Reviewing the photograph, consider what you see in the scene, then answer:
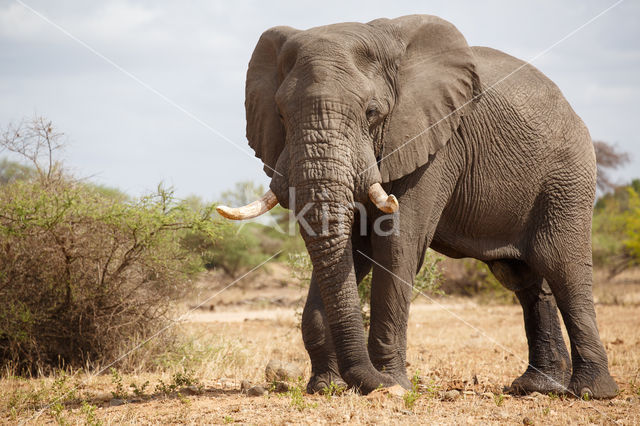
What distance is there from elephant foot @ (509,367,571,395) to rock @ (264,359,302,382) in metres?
2.08

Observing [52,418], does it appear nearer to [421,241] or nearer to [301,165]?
[301,165]

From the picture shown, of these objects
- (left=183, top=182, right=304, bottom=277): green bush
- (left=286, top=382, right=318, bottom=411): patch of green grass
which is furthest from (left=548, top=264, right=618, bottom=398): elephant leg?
(left=183, top=182, right=304, bottom=277): green bush

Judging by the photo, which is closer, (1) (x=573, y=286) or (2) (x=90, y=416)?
(2) (x=90, y=416)

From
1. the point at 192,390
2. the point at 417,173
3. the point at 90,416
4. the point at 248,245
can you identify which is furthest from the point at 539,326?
the point at 248,245

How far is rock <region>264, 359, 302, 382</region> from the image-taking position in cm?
682

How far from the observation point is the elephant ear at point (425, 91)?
5.66m

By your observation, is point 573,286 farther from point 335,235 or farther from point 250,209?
point 250,209

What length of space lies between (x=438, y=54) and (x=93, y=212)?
13.5ft

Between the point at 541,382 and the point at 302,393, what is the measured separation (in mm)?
2658

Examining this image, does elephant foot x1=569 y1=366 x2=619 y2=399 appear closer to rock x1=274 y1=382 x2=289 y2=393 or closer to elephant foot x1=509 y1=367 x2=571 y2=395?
elephant foot x1=509 y1=367 x2=571 y2=395

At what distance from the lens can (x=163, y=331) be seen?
855cm

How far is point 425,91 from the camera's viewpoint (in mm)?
5887

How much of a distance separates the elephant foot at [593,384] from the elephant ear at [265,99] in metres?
3.41

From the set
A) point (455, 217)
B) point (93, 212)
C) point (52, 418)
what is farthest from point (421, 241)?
point (93, 212)
